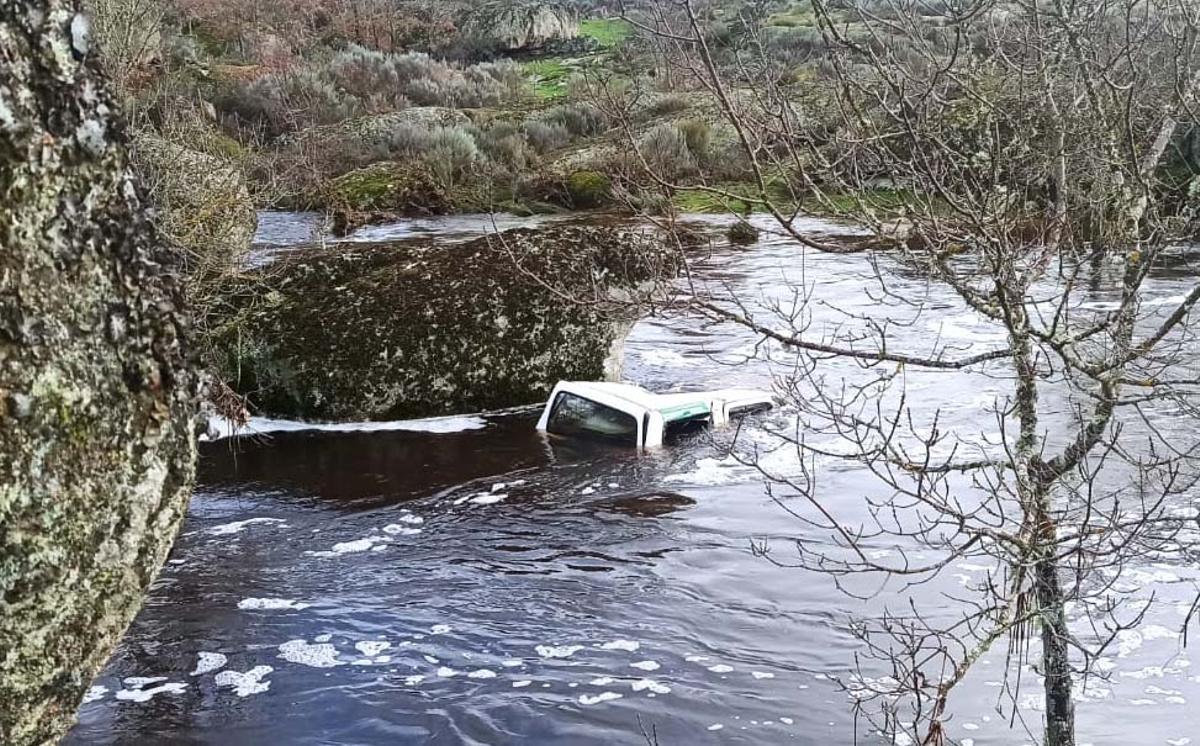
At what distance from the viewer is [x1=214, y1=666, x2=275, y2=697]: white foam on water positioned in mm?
5918

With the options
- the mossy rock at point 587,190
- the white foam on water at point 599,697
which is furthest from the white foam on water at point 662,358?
the mossy rock at point 587,190

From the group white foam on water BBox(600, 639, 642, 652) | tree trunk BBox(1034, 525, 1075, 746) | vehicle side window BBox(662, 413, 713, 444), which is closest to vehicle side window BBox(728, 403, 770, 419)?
vehicle side window BBox(662, 413, 713, 444)

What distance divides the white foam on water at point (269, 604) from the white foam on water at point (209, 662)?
1.98ft

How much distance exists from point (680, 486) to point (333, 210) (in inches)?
556

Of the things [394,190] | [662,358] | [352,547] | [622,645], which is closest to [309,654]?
[352,547]

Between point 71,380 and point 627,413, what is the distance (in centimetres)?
817

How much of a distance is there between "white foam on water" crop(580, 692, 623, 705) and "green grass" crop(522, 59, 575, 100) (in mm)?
28747

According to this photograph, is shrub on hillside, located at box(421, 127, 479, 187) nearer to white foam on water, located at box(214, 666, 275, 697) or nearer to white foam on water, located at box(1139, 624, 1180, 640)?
white foam on water, located at box(214, 666, 275, 697)

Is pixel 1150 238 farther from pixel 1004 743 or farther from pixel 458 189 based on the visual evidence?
pixel 458 189

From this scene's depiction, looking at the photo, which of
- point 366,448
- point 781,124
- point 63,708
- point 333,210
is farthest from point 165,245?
point 333,210

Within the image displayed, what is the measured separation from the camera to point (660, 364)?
12820mm

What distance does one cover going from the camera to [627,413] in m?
10.1

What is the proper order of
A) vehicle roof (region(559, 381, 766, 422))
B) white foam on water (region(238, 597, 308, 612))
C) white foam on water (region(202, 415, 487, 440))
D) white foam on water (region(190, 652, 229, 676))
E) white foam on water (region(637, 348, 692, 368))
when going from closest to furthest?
white foam on water (region(190, 652, 229, 676))
white foam on water (region(238, 597, 308, 612))
vehicle roof (region(559, 381, 766, 422))
white foam on water (region(202, 415, 487, 440))
white foam on water (region(637, 348, 692, 368))

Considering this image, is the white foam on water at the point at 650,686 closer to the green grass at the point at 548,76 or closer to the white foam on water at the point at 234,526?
the white foam on water at the point at 234,526
